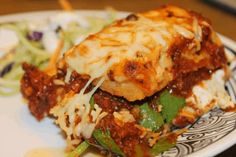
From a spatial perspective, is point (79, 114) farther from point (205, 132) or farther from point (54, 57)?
point (54, 57)

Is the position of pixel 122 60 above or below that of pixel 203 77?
above

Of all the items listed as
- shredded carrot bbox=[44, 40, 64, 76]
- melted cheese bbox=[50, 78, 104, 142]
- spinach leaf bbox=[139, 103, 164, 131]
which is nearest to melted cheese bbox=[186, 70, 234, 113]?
spinach leaf bbox=[139, 103, 164, 131]

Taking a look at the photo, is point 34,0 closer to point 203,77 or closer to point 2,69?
point 2,69

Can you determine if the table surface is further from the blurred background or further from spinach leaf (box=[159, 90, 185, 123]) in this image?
spinach leaf (box=[159, 90, 185, 123])

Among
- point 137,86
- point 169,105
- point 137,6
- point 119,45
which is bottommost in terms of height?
point 137,6

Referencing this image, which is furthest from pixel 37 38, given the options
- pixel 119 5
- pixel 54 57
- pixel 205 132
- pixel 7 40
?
pixel 119 5

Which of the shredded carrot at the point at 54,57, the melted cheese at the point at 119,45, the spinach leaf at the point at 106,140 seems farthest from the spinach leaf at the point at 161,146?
the shredded carrot at the point at 54,57

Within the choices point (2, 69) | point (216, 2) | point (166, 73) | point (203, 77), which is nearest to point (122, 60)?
point (166, 73)
